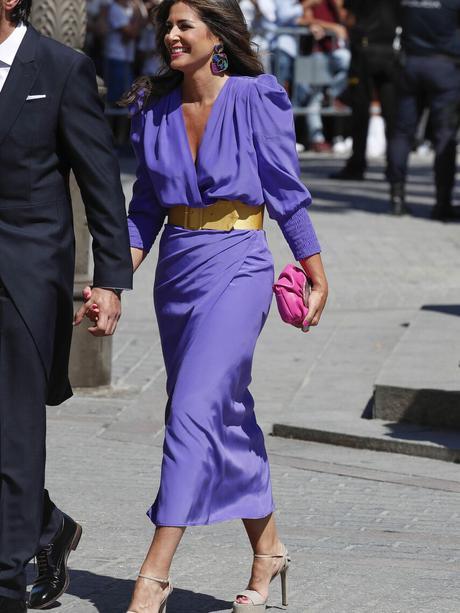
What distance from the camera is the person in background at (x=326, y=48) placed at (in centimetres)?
2211

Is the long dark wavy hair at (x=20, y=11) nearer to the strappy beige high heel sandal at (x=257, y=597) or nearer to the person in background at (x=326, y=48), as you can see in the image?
the strappy beige high heel sandal at (x=257, y=597)

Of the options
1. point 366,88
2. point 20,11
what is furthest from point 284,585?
point 366,88

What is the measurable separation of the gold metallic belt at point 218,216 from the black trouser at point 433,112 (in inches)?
404

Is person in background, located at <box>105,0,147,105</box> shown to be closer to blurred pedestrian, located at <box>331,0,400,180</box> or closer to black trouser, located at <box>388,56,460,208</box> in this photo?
blurred pedestrian, located at <box>331,0,400,180</box>

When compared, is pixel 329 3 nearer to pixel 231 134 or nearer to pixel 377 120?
pixel 377 120

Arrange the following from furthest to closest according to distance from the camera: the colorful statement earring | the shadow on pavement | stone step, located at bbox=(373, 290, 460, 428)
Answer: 1. the shadow on pavement
2. stone step, located at bbox=(373, 290, 460, 428)
3. the colorful statement earring

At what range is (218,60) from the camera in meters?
5.02

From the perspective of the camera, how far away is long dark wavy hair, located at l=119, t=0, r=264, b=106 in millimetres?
4984

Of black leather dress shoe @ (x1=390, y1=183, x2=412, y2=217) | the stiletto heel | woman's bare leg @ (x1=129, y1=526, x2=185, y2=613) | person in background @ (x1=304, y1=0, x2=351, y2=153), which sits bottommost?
person in background @ (x1=304, y1=0, x2=351, y2=153)

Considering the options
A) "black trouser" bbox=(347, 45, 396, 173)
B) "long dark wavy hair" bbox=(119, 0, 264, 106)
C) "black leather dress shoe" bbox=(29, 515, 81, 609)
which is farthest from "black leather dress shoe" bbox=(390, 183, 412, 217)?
"black leather dress shoe" bbox=(29, 515, 81, 609)

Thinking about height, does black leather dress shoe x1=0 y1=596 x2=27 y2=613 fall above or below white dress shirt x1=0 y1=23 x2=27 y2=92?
below

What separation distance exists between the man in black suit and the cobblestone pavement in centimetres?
66

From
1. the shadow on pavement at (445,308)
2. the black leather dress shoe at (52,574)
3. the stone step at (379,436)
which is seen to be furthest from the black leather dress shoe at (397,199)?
the black leather dress shoe at (52,574)

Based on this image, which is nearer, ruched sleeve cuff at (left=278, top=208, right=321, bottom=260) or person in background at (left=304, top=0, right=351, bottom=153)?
ruched sleeve cuff at (left=278, top=208, right=321, bottom=260)
